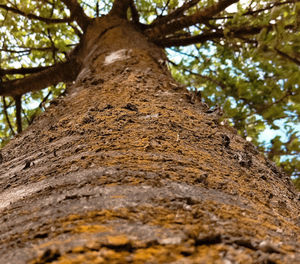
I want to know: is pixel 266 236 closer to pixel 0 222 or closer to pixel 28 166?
pixel 0 222

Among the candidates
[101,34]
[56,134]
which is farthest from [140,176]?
[101,34]

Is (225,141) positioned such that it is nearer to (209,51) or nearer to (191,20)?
(191,20)

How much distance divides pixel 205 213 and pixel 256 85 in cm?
284

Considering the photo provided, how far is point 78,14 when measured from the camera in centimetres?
365

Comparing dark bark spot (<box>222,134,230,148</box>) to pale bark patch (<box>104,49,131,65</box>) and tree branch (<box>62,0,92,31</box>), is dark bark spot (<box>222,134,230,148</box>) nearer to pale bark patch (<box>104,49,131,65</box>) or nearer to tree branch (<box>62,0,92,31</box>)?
pale bark patch (<box>104,49,131,65</box>)

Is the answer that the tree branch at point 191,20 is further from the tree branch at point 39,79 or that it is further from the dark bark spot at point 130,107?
the dark bark spot at point 130,107

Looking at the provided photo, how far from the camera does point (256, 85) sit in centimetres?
325

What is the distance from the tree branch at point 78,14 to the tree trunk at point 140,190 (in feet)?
7.58

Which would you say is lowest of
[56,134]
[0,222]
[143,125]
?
[0,222]

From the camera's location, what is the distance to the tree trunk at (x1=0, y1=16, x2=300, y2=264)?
59cm

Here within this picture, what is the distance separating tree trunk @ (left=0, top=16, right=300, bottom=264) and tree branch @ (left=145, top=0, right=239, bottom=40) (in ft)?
6.32

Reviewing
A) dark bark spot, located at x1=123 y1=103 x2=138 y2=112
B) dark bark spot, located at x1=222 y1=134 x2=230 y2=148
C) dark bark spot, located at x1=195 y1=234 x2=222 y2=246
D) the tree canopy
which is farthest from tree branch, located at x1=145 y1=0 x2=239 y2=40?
dark bark spot, located at x1=195 y1=234 x2=222 y2=246

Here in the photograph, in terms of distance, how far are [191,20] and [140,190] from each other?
3028 millimetres

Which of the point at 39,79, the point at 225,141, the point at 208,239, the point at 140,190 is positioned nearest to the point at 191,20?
the point at 39,79
